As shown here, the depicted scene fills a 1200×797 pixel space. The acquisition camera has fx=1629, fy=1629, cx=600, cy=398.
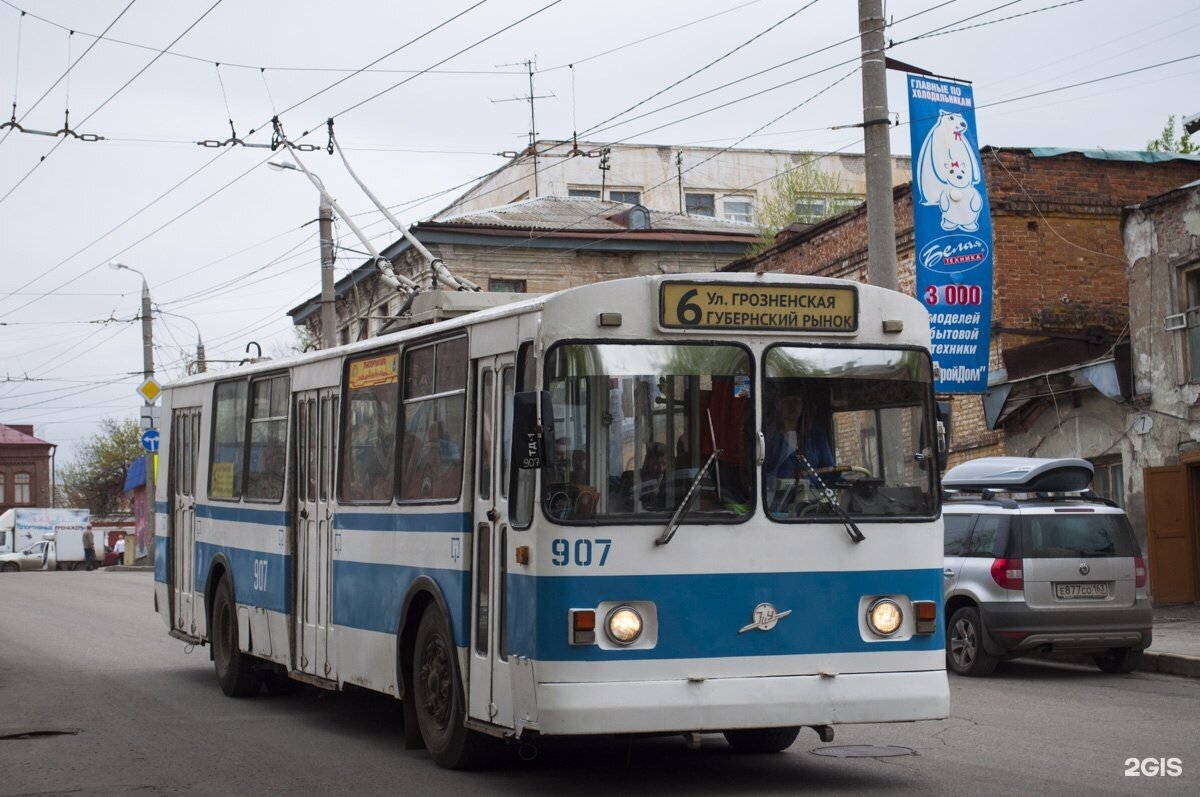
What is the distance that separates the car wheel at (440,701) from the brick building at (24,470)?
343 ft

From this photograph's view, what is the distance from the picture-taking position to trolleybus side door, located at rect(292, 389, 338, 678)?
485 inches

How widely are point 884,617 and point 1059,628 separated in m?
7.07

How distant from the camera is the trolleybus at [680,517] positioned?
28.0 ft

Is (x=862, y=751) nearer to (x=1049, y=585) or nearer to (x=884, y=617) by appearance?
(x=884, y=617)

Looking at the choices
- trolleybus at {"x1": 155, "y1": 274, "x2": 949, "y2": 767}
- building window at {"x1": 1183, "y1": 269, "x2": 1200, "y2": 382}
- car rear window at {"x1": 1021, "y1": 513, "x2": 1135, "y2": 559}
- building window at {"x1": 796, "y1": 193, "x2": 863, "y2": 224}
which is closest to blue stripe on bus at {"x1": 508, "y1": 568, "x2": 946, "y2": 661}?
trolleybus at {"x1": 155, "y1": 274, "x2": 949, "y2": 767}

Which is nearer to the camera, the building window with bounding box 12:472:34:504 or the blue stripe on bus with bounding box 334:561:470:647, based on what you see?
the blue stripe on bus with bounding box 334:561:470:647

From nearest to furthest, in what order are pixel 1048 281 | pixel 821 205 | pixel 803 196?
pixel 1048 281 < pixel 803 196 < pixel 821 205

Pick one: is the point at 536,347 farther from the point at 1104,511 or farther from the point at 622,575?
the point at 1104,511

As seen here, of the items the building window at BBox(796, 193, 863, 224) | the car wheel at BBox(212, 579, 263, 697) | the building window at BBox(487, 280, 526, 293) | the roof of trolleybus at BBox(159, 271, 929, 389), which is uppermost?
the building window at BBox(796, 193, 863, 224)

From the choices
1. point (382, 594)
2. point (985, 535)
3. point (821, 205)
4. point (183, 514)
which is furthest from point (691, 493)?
point (821, 205)

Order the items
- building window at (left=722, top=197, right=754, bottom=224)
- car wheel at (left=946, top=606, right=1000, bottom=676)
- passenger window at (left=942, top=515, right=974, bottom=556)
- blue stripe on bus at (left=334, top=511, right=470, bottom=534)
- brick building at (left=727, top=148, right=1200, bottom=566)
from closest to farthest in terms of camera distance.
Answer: blue stripe on bus at (left=334, top=511, right=470, bottom=534)
car wheel at (left=946, top=606, right=1000, bottom=676)
passenger window at (left=942, top=515, right=974, bottom=556)
brick building at (left=727, top=148, right=1200, bottom=566)
building window at (left=722, top=197, right=754, bottom=224)

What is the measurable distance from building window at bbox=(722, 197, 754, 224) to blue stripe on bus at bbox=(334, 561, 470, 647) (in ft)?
167

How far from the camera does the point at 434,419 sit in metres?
10.5

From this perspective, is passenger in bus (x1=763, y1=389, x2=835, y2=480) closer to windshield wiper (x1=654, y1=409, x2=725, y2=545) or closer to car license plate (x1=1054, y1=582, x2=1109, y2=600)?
windshield wiper (x1=654, y1=409, x2=725, y2=545)
